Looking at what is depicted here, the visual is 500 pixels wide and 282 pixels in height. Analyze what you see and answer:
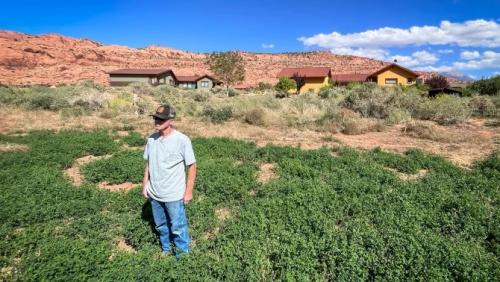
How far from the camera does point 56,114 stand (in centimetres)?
1748

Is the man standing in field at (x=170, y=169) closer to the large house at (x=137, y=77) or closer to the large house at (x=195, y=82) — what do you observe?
the large house at (x=137, y=77)

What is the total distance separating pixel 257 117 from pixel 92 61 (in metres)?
63.5

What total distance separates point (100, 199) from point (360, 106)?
13697 millimetres

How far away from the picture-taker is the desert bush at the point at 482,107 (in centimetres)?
1770

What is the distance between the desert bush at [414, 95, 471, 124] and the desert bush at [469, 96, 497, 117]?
154cm

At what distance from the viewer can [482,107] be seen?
1833 centimetres

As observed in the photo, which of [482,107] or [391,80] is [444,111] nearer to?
[482,107]

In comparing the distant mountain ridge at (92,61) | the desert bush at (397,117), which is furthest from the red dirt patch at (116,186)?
the distant mountain ridge at (92,61)

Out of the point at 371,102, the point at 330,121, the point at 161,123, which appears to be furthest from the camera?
the point at 371,102

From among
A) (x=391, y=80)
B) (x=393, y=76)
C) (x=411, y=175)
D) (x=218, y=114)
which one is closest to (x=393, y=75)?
(x=393, y=76)

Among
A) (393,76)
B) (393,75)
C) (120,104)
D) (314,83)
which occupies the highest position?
(393,75)

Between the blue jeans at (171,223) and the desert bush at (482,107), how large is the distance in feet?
61.6

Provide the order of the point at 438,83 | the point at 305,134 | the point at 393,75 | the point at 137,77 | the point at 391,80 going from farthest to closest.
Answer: the point at 137,77
the point at 393,75
the point at 391,80
the point at 438,83
the point at 305,134

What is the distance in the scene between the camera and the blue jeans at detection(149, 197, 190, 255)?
13.9 ft
